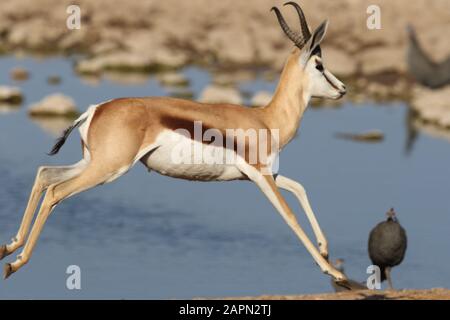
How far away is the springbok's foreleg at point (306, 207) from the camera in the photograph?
12508 mm

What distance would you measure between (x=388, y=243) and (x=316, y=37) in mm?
7806

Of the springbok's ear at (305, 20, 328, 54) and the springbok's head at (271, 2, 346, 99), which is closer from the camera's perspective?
the springbok's ear at (305, 20, 328, 54)

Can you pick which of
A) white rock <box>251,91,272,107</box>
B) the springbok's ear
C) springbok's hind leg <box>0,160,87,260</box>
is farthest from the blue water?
the springbok's ear

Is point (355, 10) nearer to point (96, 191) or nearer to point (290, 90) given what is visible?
point (96, 191)

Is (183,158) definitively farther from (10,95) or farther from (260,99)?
(10,95)

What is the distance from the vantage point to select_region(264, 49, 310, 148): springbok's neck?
42.9ft

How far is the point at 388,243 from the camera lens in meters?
19.9

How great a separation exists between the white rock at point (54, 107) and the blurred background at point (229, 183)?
38 mm

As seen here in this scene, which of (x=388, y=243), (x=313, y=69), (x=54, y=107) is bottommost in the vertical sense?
(x=388, y=243)

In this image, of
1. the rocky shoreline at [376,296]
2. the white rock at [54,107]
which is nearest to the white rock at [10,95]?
the white rock at [54,107]

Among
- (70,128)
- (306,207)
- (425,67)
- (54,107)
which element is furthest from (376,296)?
(425,67)

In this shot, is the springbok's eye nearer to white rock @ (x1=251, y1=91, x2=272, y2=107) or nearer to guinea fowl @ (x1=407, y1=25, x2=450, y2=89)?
white rock @ (x1=251, y1=91, x2=272, y2=107)

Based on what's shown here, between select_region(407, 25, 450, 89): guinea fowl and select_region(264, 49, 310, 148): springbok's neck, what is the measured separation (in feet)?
106

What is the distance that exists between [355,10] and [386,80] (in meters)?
6.54
